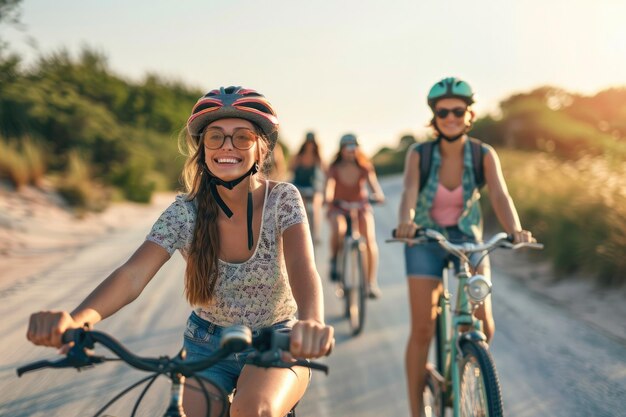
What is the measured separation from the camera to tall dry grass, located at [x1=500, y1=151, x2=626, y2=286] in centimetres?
905

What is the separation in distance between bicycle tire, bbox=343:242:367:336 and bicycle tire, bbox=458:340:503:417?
3.89m

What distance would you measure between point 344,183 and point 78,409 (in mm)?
4732

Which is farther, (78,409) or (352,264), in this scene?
(352,264)

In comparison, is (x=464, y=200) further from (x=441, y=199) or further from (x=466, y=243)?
(x=466, y=243)

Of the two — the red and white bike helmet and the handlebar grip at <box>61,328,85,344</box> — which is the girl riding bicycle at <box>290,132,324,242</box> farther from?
the handlebar grip at <box>61,328,85,344</box>

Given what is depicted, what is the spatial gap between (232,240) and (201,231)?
132 mm

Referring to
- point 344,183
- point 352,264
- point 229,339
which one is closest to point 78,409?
point 229,339

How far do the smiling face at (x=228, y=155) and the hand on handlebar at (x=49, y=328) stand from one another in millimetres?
971

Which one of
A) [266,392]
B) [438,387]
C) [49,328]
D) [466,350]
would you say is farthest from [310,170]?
[49,328]

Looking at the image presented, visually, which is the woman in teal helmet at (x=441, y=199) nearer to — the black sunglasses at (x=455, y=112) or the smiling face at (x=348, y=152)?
the black sunglasses at (x=455, y=112)

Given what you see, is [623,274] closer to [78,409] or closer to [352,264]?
[352,264]

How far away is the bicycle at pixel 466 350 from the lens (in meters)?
3.36

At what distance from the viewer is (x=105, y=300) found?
275 cm

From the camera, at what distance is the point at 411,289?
179 inches
